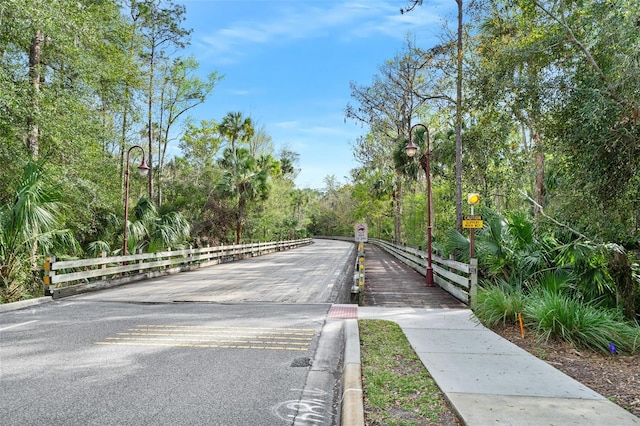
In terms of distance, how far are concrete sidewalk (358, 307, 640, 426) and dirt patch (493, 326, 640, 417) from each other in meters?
0.20

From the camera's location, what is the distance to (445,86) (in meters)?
17.0

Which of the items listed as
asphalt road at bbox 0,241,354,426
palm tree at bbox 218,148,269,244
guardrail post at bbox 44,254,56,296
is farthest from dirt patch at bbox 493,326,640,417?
palm tree at bbox 218,148,269,244

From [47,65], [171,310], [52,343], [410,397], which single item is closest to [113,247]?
[47,65]

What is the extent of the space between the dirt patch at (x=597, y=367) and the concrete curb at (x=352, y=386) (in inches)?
90.6

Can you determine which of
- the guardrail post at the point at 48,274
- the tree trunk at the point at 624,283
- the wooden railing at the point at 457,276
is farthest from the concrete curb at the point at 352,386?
the guardrail post at the point at 48,274

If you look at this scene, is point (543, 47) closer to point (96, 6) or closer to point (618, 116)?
point (618, 116)

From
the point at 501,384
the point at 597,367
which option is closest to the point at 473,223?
the point at 597,367

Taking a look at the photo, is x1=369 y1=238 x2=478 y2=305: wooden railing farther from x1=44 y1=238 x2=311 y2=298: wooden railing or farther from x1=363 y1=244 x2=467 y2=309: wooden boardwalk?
x1=44 y1=238 x2=311 y2=298: wooden railing

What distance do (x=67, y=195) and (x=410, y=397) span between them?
43.9ft

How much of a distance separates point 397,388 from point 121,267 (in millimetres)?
10994

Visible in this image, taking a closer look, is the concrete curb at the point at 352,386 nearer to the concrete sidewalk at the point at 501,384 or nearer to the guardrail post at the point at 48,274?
the concrete sidewalk at the point at 501,384

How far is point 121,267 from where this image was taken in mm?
12438

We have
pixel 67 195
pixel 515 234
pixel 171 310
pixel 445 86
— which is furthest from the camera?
pixel 445 86

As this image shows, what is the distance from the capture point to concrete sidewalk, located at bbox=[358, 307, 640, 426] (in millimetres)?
3189
